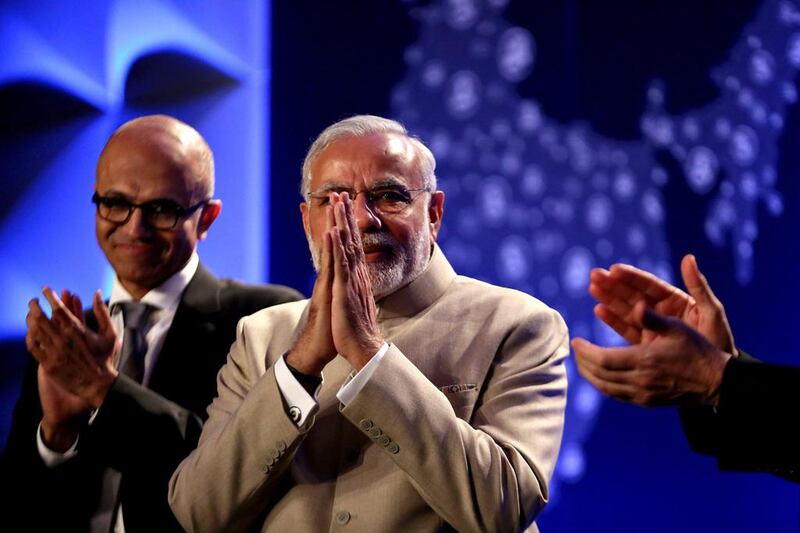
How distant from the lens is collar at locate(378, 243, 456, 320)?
1.98 meters

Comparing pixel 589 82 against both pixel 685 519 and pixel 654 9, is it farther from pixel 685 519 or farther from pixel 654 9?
pixel 685 519

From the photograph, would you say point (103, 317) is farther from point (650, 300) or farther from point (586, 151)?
point (586, 151)

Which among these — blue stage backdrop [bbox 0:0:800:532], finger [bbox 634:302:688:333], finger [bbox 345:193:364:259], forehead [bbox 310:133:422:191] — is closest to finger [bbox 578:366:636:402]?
finger [bbox 634:302:688:333]

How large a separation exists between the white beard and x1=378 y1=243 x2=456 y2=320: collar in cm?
1

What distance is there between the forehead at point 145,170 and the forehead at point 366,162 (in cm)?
41

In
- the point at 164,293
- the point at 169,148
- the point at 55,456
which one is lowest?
the point at 55,456

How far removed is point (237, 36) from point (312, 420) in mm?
2305

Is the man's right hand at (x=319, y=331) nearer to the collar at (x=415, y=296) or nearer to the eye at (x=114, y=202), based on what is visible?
the collar at (x=415, y=296)

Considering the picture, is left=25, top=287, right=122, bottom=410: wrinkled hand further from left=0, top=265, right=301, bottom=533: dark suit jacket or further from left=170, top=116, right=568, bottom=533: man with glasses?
left=170, top=116, right=568, bottom=533: man with glasses

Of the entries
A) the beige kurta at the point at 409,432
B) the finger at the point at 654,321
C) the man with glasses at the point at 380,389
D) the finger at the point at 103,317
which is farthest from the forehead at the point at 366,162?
the finger at the point at 654,321

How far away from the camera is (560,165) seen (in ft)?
12.7

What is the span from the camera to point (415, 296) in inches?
78.0

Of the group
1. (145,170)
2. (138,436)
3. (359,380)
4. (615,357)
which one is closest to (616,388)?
(615,357)

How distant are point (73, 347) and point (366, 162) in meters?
0.74
